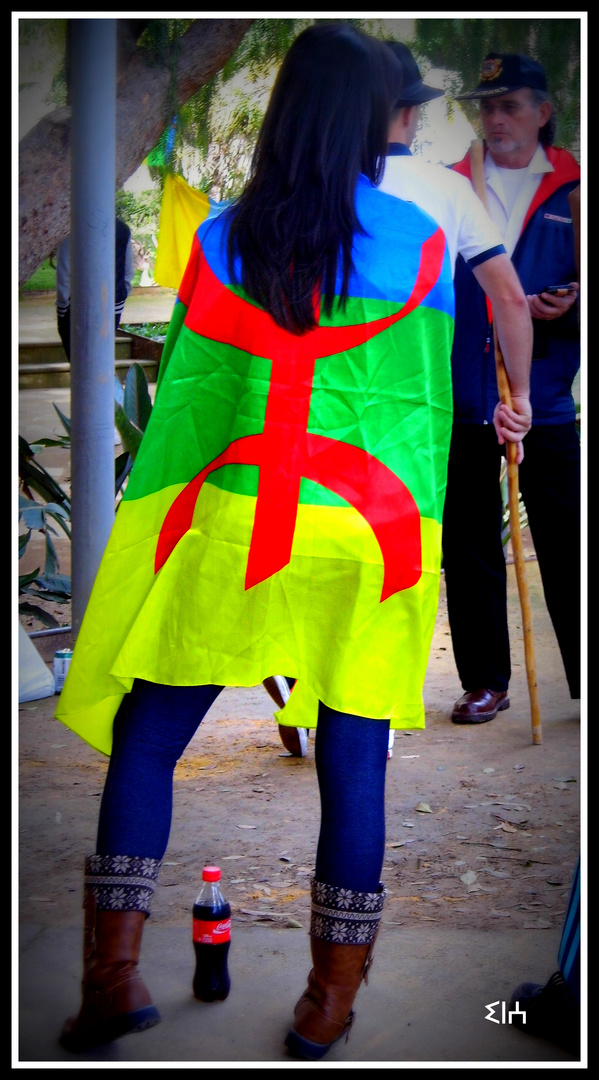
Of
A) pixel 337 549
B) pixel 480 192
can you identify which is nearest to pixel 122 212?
pixel 480 192

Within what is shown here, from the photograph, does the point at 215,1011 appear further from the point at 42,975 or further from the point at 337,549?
the point at 337,549

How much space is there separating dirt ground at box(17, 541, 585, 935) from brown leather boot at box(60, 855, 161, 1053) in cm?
55

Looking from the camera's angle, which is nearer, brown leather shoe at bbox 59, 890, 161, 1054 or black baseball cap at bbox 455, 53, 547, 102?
brown leather shoe at bbox 59, 890, 161, 1054

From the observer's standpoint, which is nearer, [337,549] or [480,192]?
[337,549]

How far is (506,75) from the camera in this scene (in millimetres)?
2439

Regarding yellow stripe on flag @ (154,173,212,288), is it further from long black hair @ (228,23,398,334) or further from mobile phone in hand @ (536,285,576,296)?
mobile phone in hand @ (536,285,576,296)

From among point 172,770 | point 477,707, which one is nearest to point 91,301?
point 477,707

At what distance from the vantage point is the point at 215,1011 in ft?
6.46

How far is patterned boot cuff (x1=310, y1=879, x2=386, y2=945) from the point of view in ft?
5.71

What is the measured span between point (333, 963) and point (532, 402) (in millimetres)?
1823

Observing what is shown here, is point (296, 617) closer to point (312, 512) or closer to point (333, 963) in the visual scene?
point (312, 512)

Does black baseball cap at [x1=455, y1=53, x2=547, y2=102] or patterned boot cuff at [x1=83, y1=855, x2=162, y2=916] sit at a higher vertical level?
black baseball cap at [x1=455, y1=53, x2=547, y2=102]

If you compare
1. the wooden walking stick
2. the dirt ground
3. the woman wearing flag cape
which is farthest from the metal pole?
the woman wearing flag cape

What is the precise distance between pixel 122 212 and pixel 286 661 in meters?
1.94
